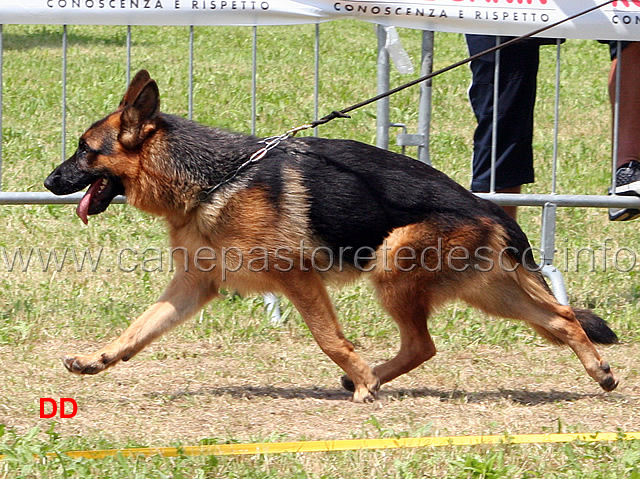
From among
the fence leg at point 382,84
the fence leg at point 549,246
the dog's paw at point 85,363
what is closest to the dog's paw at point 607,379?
the fence leg at point 549,246

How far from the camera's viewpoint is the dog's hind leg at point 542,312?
4699mm

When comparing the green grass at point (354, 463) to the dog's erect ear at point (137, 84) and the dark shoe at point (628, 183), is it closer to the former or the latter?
the dog's erect ear at point (137, 84)

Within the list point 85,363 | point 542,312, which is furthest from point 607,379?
point 85,363

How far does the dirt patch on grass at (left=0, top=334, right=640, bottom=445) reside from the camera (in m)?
4.20

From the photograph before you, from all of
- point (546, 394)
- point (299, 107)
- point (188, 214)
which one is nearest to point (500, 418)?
point (546, 394)

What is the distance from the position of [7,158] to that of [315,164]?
4.97m

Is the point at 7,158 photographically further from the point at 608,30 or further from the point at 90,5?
the point at 608,30

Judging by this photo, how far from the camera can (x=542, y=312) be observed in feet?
15.6

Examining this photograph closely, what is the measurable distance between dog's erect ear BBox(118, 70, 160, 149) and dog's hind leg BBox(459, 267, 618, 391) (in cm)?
176

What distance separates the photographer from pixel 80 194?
19.3ft

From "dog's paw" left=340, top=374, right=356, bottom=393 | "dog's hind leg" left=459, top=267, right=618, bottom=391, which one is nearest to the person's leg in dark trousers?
"dog's hind leg" left=459, top=267, right=618, bottom=391

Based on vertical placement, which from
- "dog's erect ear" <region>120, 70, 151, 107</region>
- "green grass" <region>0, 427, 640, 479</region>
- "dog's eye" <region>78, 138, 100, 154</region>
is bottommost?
"green grass" <region>0, 427, 640, 479</region>

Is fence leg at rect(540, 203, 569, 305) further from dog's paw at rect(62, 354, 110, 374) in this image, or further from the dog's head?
dog's paw at rect(62, 354, 110, 374)

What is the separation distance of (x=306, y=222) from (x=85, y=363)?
48.2 inches
